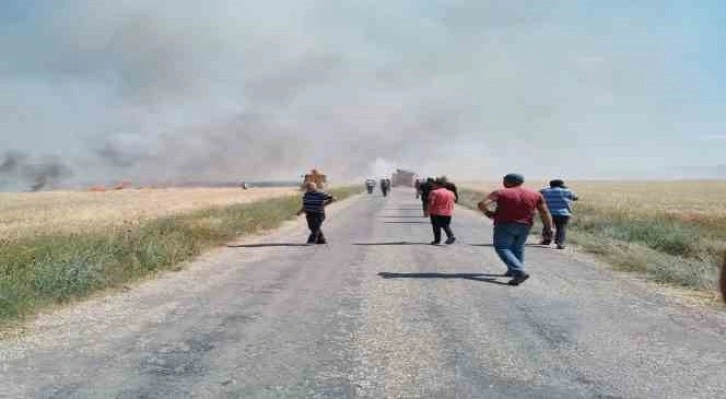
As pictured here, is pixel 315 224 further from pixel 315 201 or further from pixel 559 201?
pixel 559 201

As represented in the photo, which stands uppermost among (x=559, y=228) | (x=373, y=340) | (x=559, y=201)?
(x=559, y=201)

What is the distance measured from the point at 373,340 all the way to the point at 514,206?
515cm

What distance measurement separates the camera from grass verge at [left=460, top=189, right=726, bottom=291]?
1257cm

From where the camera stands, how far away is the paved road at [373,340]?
577 cm

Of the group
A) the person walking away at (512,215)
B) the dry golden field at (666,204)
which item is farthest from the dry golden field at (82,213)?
the dry golden field at (666,204)

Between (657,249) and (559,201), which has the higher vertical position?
(559,201)

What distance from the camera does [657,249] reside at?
19.6 metres

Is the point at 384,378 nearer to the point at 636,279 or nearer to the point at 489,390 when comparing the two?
the point at 489,390

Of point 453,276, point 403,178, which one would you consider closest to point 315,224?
point 453,276

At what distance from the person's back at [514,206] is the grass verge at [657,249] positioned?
2612mm

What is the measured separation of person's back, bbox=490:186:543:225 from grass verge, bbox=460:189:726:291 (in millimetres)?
→ 2612

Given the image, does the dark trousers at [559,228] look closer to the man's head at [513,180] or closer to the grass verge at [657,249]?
the grass verge at [657,249]

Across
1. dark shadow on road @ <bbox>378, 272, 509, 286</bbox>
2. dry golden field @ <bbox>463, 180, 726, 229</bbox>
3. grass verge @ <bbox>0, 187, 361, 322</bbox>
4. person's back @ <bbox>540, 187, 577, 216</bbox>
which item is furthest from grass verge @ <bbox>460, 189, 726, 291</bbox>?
grass verge @ <bbox>0, 187, 361, 322</bbox>

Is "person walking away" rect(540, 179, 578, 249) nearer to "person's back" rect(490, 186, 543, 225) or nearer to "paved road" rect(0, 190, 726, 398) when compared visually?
"paved road" rect(0, 190, 726, 398)
